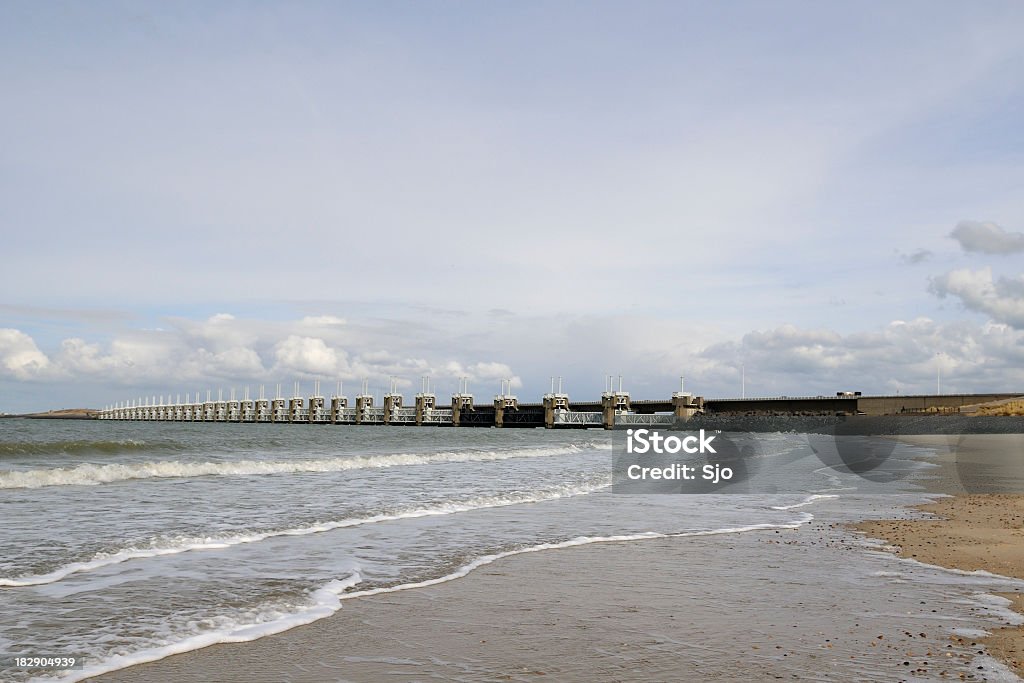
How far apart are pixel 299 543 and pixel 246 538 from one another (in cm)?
101

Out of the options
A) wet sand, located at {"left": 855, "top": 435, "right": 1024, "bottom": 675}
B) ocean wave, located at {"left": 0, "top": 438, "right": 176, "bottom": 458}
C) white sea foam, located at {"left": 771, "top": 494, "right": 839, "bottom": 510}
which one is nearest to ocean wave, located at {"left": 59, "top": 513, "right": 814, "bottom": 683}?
wet sand, located at {"left": 855, "top": 435, "right": 1024, "bottom": 675}

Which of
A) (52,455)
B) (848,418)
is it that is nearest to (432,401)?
(848,418)

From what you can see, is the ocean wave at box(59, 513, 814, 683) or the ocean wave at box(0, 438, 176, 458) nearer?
the ocean wave at box(59, 513, 814, 683)

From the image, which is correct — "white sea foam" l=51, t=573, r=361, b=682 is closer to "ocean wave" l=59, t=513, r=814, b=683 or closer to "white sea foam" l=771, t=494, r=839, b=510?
Result: "ocean wave" l=59, t=513, r=814, b=683

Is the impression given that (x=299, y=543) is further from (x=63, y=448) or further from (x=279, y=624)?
(x=63, y=448)

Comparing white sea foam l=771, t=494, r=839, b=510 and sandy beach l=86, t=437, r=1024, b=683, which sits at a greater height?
sandy beach l=86, t=437, r=1024, b=683

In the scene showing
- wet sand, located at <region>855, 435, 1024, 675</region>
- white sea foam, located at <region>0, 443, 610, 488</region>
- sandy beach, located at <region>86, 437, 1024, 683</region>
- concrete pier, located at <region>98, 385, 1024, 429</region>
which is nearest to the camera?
sandy beach, located at <region>86, 437, 1024, 683</region>

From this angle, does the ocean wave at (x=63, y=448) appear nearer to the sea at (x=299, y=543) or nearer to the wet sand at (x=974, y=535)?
the sea at (x=299, y=543)

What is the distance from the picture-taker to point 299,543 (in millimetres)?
12359

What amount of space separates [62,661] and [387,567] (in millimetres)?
4779

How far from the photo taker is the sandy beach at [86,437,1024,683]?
6.03 metres

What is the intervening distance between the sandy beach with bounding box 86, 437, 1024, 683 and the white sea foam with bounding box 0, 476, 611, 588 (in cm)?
408

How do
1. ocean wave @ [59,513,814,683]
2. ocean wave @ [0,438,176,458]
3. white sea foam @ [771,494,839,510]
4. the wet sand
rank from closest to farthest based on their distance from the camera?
1. ocean wave @ [59,513,814,683]
2. the wet sand
3. white sea foam @ [771,494,839,510]
4. ocean wave @ [0,438,176,458]

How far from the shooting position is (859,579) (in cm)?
976
